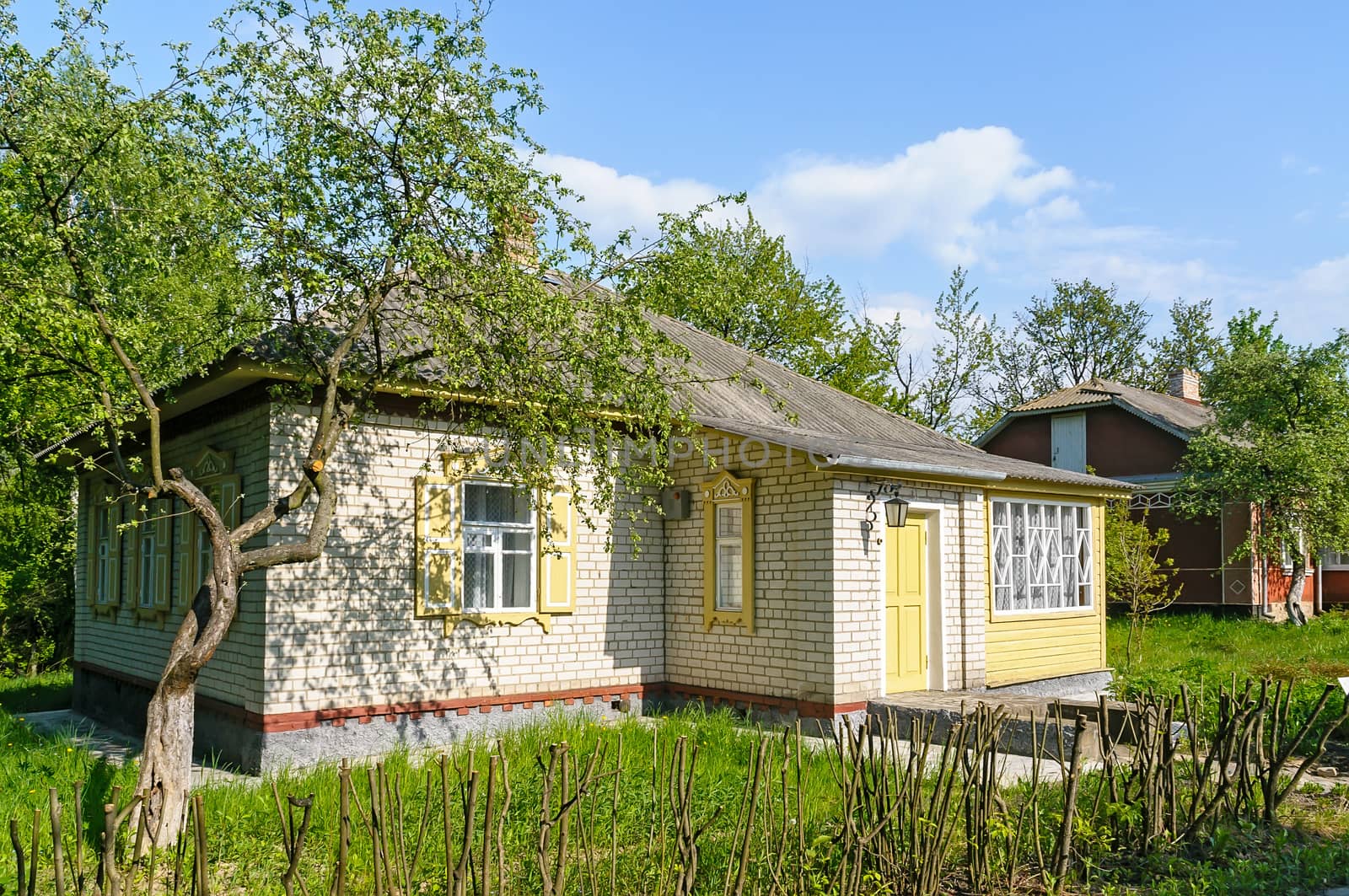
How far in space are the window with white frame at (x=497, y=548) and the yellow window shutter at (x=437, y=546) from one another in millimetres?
→ 180

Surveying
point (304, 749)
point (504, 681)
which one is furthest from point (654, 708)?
point (304, 749)

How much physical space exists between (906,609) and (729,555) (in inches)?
78.9

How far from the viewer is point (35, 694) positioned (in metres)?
15.6

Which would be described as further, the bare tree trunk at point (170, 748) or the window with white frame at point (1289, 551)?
the window with white frame at point (1289, 551)

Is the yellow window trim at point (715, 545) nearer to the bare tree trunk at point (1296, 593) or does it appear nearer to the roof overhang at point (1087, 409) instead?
the bare tree trunk at point (1296, 593)

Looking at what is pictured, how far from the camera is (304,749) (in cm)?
910

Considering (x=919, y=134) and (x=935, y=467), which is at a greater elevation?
(x=919, y=134)

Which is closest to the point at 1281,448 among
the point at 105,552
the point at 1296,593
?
the point at 1296,593

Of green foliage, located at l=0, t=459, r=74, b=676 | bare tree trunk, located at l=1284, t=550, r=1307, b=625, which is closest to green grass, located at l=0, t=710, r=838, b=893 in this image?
green foliage, located at l=0, t=459, r=74, b=676

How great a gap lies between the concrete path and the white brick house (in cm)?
30

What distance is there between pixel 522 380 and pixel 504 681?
145 inches

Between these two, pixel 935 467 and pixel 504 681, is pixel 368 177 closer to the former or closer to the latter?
pixel 504 681

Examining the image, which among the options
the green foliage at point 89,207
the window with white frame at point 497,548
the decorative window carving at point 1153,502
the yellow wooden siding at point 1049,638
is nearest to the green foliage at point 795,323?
the decorative window carving at point 1153,502

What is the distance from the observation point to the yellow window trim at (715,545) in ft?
35.8
